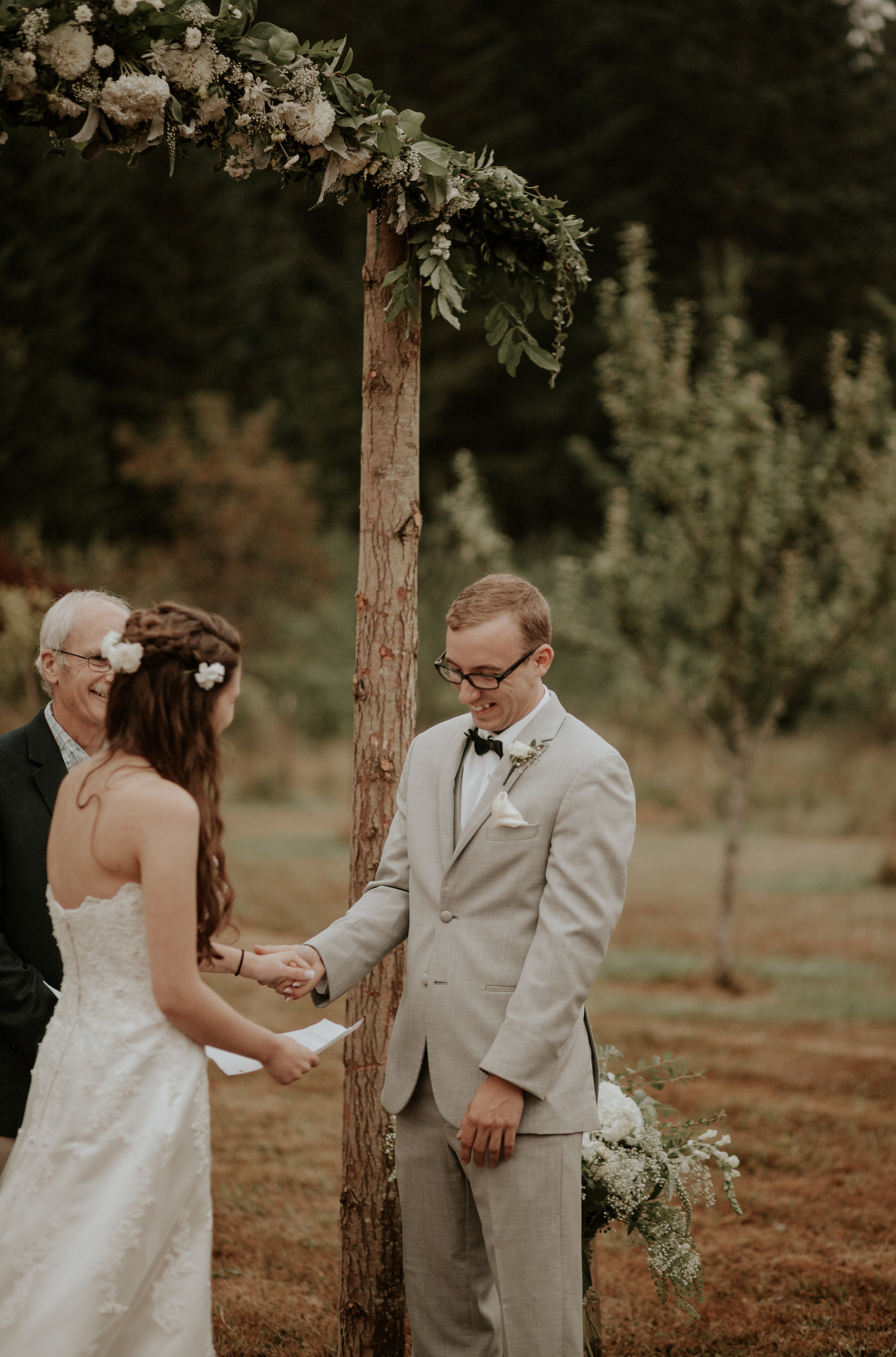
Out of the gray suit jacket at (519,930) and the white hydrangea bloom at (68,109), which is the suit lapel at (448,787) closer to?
the gray suit jacket at (519,930)

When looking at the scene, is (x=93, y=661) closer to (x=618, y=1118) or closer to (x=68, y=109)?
(x=68, y=109)

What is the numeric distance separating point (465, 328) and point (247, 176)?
23.3 metres

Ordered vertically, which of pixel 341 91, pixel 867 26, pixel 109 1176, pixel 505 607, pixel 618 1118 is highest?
pixel 867 26

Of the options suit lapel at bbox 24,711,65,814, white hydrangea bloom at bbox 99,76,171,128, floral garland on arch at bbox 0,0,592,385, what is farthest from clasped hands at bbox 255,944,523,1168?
white hydrangea bloom at bbox 99,76,171,128

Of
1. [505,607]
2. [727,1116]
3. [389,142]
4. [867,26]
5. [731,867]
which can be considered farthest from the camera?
[867,26]

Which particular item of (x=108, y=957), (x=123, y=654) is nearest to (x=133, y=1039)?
(x=108, y=957)

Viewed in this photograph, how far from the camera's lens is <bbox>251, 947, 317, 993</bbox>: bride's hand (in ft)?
9.76

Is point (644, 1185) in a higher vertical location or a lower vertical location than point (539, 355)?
lower

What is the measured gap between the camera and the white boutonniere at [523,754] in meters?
2.89

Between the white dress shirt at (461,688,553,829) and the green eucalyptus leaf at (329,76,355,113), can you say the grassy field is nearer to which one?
the white dress shirt at (461,688,553,829)

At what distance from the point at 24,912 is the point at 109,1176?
0.98 metres

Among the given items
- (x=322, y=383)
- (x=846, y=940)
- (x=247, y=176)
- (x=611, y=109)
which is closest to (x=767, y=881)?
(x=846, y=940)

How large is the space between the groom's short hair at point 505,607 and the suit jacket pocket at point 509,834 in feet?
1.45

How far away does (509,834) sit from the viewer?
287 centimetres
